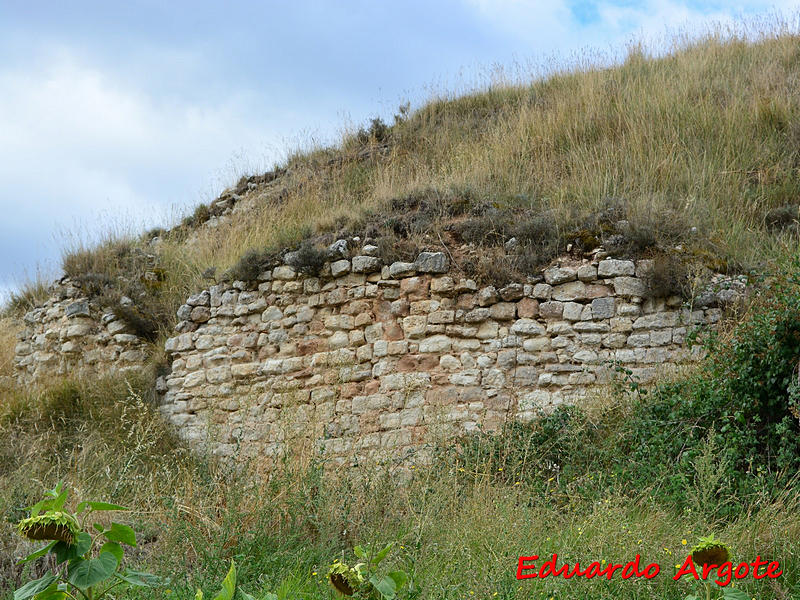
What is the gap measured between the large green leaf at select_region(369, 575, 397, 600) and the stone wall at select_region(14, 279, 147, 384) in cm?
712

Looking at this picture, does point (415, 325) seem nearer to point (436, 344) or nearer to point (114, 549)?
point (436, 344)

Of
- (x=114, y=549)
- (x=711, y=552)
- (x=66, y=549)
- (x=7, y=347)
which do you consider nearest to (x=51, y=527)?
(x=66, y=549)

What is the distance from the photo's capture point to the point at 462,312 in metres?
6.66

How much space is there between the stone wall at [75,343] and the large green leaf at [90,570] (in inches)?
268

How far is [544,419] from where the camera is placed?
5.86 metres

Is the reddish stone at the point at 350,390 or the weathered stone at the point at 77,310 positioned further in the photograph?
the weathered stone at the point at 77,310

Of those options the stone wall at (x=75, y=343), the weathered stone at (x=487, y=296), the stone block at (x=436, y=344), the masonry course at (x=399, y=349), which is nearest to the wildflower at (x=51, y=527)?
the masonry course at (x=399, y=349)

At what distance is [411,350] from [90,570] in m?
4.96

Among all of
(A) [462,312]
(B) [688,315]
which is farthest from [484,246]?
(B) [688,315]

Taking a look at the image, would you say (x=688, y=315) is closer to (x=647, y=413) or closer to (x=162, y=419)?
(x=647, y=413)

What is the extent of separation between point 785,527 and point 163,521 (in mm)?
3761

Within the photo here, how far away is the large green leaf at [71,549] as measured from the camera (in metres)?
1.87

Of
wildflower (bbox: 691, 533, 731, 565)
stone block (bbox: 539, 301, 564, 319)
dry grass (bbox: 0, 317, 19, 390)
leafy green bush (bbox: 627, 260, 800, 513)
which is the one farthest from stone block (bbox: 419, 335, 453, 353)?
dry grass (bbox: 0, 317, 19, 390)

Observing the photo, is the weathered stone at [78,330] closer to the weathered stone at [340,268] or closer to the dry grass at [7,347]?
the dry grass at [7,347]
